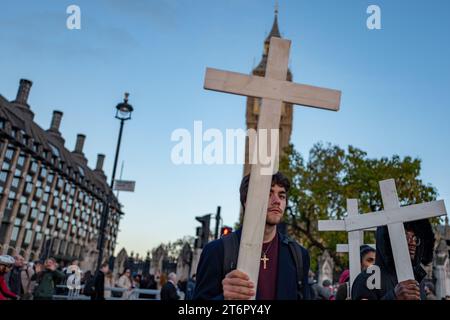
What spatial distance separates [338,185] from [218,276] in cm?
2770

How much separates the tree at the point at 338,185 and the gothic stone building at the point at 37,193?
2823cm

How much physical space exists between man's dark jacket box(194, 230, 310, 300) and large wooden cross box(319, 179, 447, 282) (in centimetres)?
78

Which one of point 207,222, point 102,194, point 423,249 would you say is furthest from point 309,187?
point 102,194

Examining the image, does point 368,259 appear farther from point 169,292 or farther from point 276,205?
point 169,292

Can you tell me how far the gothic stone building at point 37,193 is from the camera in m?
58.0

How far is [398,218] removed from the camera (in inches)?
125

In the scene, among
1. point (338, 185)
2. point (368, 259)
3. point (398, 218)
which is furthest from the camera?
point (338, 185)

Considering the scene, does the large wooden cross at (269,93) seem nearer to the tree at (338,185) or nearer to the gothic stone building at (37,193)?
the tree at (338,185)

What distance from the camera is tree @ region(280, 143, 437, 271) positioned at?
26.3 metres

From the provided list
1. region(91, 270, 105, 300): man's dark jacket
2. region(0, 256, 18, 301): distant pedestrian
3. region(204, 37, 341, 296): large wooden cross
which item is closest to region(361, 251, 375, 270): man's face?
region(204, 37, 341, 296): large wooden cross

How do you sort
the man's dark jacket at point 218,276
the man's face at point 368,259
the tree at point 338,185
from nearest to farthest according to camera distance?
1. the man's dark jacket at point 218,276
2. the man's face at point 368,259
3. the tree at point 338,185

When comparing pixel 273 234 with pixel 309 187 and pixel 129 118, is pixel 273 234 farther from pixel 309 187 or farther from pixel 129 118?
pixel 309 187

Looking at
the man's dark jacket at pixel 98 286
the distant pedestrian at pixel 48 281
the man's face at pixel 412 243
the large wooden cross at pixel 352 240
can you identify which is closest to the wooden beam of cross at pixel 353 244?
the large wooden cross at pixel 352 240

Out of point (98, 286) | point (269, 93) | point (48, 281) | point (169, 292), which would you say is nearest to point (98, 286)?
point (98, 286)
